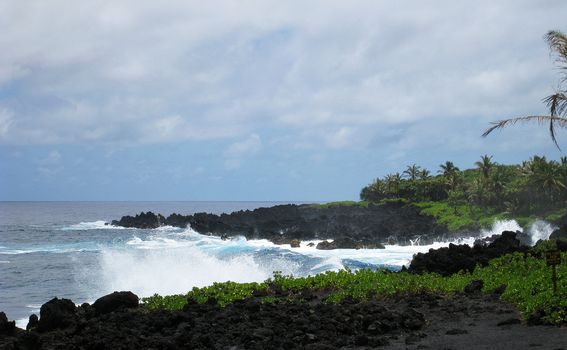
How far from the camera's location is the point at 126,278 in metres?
35.1

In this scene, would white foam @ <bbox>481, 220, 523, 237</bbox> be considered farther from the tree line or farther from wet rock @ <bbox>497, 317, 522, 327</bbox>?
wet rock @ <bbox>497, 317, 522, 327</bbox>

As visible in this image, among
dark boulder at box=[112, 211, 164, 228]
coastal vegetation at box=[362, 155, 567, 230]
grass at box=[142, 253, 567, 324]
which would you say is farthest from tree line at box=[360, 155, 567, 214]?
grass at box=[142, 253, 567, 324]

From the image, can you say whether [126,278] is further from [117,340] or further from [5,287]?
[117,340]

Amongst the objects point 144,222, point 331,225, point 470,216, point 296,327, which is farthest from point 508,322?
point 144,222

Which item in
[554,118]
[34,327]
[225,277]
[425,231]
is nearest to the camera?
[34,327]

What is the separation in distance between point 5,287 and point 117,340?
25.3 metres

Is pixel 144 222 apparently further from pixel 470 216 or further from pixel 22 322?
pixel 22 322

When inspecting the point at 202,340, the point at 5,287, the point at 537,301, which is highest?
the point at 537,301

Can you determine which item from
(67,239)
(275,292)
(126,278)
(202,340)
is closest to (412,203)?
(67,239)

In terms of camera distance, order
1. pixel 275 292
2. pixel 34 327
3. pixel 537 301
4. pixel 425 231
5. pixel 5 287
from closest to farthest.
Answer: pixel 537 301 → pixel 34 327 → pixel 275 292 → pixel 5 287 → pixel 425 231

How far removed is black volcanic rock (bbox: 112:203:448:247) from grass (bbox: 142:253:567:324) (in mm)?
37834

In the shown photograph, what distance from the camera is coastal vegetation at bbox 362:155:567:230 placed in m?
62.8

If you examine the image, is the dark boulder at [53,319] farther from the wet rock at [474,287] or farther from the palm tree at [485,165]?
the palm tree at [485,165]

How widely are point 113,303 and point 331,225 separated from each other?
58345 mm
